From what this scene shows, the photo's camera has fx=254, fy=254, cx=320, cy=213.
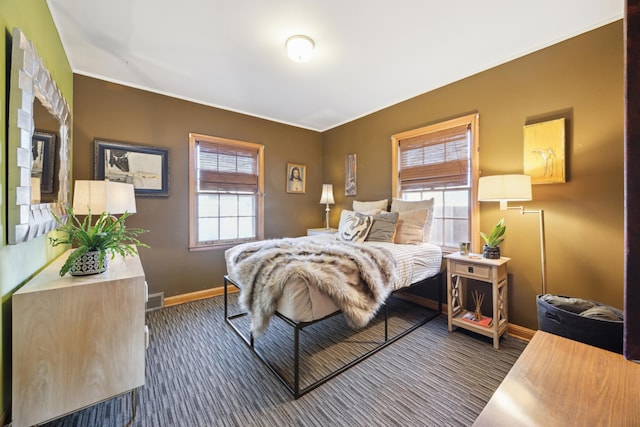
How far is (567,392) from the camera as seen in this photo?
837 mm

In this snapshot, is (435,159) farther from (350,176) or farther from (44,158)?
(44,158)

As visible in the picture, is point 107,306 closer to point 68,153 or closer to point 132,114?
point 68,153

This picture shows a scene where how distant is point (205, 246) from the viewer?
3.48 m

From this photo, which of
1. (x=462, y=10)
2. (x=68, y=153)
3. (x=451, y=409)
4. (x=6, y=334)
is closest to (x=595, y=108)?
(x=462, y=10)

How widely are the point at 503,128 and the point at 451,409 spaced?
2464mm

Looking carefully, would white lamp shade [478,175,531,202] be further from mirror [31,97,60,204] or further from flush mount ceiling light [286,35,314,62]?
mirror [31,97,60,204]

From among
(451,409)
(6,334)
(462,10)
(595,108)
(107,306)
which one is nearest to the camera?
(6,334)

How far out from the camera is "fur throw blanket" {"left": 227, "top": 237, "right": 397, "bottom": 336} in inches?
68.5

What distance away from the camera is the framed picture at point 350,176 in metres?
4.07

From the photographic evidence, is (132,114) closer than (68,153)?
No

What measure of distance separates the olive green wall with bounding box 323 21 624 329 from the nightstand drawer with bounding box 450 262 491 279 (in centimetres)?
45

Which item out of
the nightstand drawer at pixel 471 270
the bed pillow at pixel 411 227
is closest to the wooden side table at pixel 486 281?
the nightstand drawer at pixel 471 270

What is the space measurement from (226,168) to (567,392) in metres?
3.77

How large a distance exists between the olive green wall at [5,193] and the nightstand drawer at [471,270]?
10.0 feet
